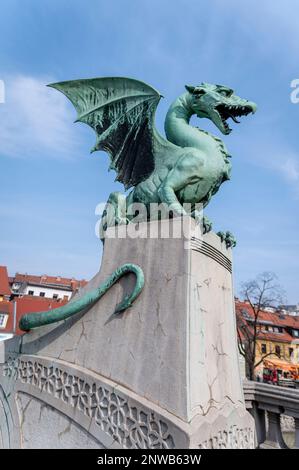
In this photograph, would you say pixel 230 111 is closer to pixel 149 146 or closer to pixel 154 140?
pixel 154 140

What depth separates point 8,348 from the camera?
4.67m

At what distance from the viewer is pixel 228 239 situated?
4395 millimetres

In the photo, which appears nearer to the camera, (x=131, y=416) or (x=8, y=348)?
(x=131, y=416)

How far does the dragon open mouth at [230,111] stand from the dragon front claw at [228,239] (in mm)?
1559

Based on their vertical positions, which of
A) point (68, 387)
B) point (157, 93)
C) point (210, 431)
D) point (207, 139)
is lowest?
point (210, 431)

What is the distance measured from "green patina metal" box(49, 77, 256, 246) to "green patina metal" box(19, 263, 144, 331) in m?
0.83

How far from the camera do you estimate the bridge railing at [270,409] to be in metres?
4.62

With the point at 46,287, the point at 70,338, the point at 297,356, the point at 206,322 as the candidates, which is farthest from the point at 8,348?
the point at 46,287

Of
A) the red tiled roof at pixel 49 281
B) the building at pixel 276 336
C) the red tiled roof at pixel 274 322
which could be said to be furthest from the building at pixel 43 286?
the building at pixel 276 336

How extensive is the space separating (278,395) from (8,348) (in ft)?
12.9

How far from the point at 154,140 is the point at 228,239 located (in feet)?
5.93

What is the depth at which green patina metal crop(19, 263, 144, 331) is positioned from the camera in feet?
11.7
